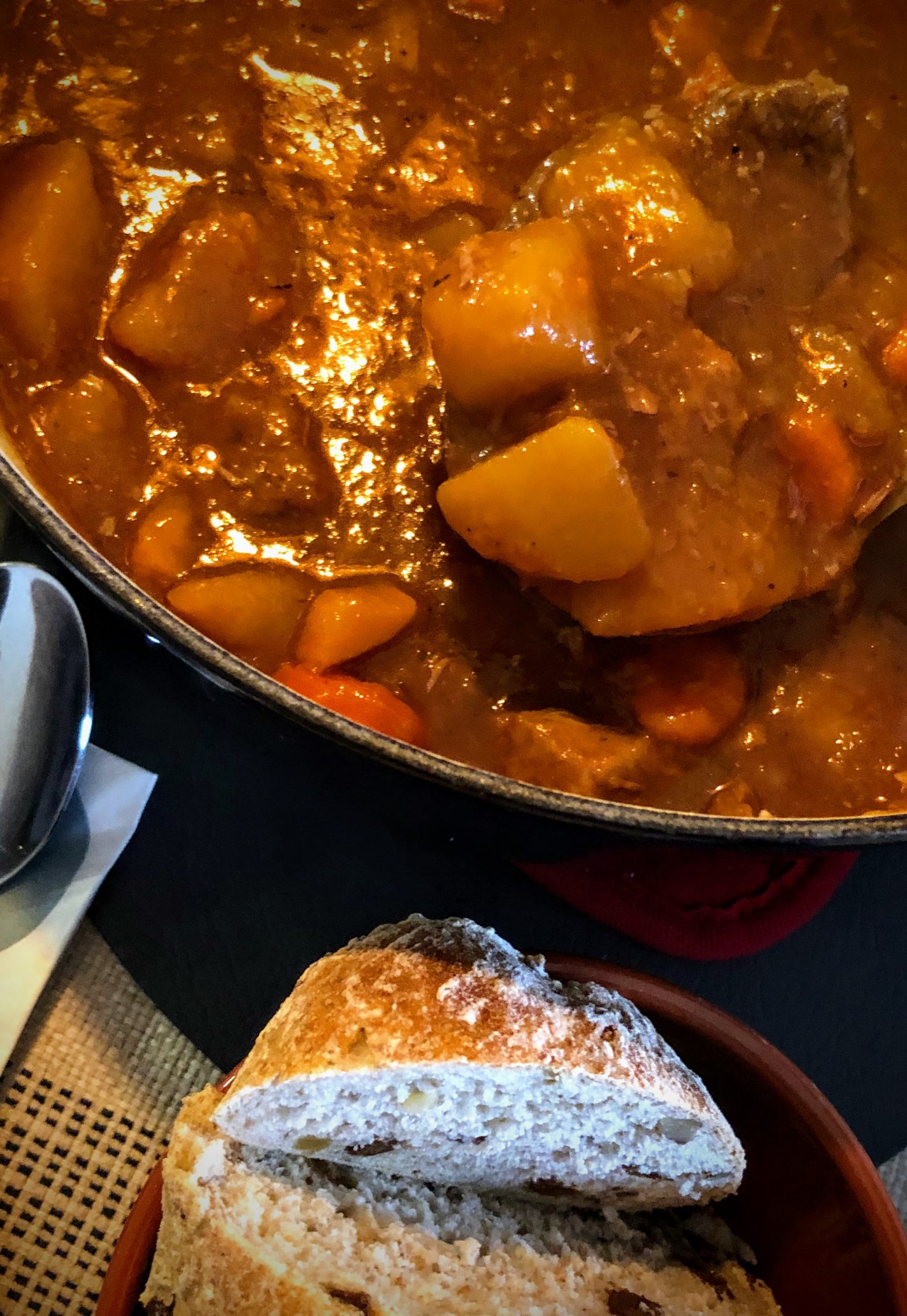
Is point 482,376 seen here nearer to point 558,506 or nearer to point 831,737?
point 558,506

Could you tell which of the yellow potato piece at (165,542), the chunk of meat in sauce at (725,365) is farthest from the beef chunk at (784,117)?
the yellow potato piece at (165,542)

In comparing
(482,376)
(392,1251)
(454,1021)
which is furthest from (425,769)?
(392,1251)

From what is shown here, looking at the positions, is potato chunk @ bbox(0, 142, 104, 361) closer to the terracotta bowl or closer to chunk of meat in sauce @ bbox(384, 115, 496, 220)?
chunk of meat in sauce @ bbox(384, 115, 496, 220)

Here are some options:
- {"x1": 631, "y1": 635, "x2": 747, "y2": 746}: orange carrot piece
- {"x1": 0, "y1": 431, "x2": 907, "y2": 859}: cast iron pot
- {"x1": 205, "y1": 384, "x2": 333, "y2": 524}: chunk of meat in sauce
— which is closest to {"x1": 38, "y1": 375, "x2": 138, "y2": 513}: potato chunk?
{"x1": 205, "y1": 384, "x2": 333, "y2": 524}: chunk of meat in sauce

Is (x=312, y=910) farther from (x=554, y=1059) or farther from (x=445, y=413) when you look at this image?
(x=445, y=413)

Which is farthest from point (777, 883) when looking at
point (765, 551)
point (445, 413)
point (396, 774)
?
point (445, 413)

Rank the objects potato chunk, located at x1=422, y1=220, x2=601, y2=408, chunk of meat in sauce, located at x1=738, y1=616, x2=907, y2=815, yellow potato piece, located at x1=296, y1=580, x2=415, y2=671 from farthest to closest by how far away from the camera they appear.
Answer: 1. chunk of meat in sauce, located at x1=738, y1=616, x2=907, y2=815
2. yellow potato piece, located at x1=296, y1=580, x2=415, y2=671
3. potato chunk, located at x1=422, y1=220, x2=601, y2=408

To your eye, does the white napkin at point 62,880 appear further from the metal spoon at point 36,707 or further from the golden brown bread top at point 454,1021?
the golden brown bread top at point 454,1021
